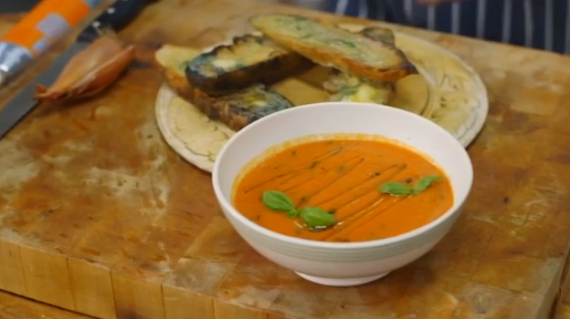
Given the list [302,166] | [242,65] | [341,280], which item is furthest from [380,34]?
[341,280]

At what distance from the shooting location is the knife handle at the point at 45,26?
1.19m

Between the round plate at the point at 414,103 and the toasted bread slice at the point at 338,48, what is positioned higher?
the toasted bread slice at the point at 338,48

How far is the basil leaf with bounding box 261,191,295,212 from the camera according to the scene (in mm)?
813

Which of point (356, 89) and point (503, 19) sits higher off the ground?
point (356, 89)

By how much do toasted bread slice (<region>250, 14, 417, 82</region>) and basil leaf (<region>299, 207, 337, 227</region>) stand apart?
306 mm

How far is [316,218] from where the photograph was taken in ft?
2.60

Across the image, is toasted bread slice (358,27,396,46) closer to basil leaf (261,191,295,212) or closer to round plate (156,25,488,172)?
round plate (156,25,488,172)

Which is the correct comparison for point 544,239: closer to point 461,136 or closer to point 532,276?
point 532,276

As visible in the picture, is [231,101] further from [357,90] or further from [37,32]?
[37,32]

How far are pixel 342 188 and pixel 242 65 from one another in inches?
12.4

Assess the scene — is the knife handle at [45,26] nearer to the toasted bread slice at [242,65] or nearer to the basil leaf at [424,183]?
the toasted bread slice at [242,65]

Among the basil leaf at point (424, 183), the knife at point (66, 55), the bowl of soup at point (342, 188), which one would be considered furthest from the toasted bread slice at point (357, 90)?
the knife at point (66, 55)

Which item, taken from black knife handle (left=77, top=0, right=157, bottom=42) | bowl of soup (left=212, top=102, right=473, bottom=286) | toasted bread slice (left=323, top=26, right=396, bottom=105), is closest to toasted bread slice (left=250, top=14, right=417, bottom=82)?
toasted bread slice (left=323, top=26, right=396, bottom=105)

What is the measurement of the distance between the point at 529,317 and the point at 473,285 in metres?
0.06
